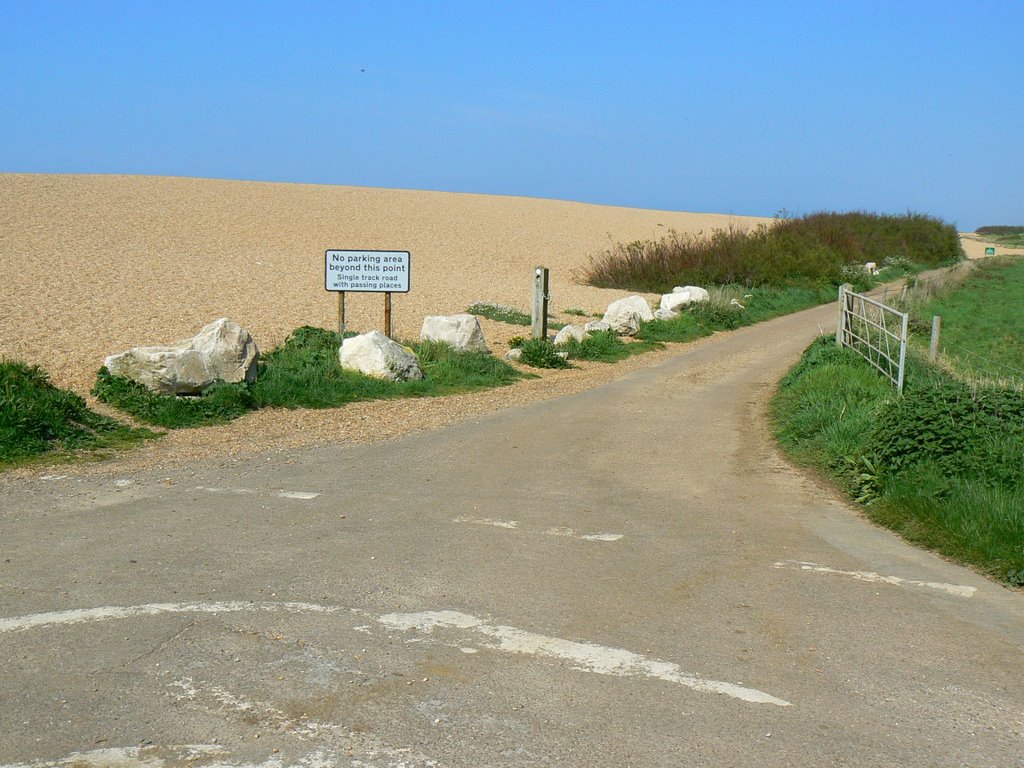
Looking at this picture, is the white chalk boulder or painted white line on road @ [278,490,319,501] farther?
the white chalk boulder

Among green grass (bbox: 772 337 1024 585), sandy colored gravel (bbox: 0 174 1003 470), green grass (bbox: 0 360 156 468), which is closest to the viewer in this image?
green grass (bbox: 772 337 1024 585)

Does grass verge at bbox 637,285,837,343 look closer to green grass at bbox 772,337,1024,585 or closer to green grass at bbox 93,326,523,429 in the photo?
green grass at bbox 93,326,523,429

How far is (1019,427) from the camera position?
8.19 metres

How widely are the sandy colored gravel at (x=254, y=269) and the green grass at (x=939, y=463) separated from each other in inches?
174

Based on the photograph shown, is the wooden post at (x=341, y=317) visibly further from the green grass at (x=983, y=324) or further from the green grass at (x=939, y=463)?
the green grass at (x=983, y=324)

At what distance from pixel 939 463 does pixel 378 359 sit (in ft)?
24.8

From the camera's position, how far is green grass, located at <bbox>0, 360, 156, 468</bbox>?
8.91 metres

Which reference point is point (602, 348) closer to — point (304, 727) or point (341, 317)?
point (341, 317)

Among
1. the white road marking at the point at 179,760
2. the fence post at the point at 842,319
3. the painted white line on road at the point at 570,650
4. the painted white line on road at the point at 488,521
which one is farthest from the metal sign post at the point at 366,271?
the white road marking at the point at 179,760

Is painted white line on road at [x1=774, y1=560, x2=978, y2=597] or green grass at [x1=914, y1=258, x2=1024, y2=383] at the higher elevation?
green grass at [x1=914, y1=258, x2=1024, y2=383]

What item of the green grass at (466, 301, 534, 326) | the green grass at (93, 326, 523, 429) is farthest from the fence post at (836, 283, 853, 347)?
the green grass at (466, 301, 534, 326)

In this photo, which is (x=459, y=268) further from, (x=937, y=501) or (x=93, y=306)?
(x=937, y=501)

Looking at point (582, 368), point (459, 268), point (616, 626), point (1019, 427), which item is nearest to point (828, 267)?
point (459, 268)

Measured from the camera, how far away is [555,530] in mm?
A: 7148
